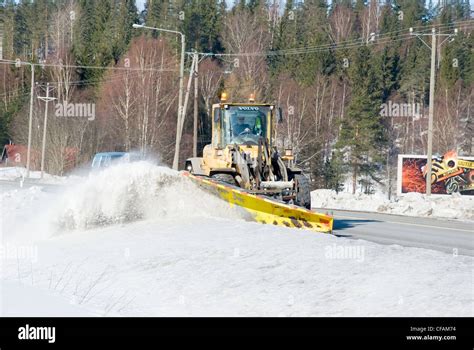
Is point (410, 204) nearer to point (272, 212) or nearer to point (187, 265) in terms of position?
point (272, 212)

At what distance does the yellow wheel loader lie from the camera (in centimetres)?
1595

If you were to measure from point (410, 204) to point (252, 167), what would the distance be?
1131 centimetres

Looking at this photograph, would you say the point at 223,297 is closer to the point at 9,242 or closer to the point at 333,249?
the point at 333,249

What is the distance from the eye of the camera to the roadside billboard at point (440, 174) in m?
42.3

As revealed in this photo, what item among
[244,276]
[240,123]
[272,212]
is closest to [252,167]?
Result: [240,123]

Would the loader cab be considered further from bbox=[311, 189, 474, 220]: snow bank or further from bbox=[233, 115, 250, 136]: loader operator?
bbox=[311, 189, 474, 220]: snow bank

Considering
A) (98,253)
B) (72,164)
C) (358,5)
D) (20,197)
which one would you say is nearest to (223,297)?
(98,253)

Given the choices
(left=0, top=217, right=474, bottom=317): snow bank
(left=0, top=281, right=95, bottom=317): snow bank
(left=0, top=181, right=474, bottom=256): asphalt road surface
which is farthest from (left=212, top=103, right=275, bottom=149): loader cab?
(left=0, top=281, right=95, bottom=317): snow bank

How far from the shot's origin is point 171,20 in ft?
297

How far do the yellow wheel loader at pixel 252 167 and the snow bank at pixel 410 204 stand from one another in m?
9.15

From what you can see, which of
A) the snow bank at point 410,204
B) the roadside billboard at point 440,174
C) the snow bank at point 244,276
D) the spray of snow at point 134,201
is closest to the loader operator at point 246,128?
the spray of snow at point 134,201

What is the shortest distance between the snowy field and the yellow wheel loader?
0.57 meters

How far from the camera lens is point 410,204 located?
28047 mm

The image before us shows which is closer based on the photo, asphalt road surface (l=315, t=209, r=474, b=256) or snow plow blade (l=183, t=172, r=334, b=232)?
snow plow blade (l=183, t=172, r=334, b=232)
